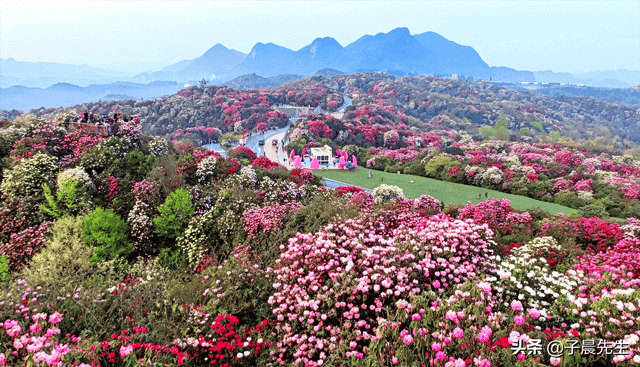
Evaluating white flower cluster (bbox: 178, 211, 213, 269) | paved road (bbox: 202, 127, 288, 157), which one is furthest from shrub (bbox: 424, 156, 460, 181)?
paved road (bbox: 202, 127, 288, 157)

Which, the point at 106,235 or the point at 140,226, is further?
the point at 140,226

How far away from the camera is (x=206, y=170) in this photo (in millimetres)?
16766

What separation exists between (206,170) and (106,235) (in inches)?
220

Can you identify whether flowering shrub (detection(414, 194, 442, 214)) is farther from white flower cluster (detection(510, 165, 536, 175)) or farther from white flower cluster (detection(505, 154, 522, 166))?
white flower cluster (detection(505, 154, 522, 166))

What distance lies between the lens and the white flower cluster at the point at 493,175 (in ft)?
78.3

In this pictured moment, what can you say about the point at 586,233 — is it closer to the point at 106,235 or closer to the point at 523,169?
the point at 106,235

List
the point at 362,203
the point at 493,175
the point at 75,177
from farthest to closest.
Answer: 1. the point at 493,175
2. the point at 75,177
3. the point at 362,203

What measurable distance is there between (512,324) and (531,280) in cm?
182

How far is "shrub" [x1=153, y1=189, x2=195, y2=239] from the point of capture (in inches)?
521

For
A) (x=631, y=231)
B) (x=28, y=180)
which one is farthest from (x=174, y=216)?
(x=631, y=231)

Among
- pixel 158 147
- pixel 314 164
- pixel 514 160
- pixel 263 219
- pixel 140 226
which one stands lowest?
pixel 314 164

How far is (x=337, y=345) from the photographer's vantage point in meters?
5.46

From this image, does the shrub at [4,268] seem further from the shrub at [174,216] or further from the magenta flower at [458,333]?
the magenta flower at [458,333]

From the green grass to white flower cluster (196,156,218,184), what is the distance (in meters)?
10.0
